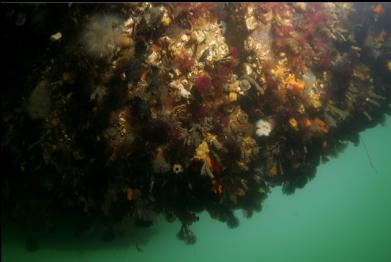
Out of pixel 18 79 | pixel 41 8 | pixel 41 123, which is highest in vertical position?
pixel 41 8

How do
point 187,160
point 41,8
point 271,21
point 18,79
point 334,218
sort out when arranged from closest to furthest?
point 41,8 < point 18,79 < point 187,160 < point 271,21 < point 334,218

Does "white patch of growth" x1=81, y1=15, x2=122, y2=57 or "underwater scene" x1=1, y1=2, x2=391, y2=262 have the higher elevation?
"white patch of growth" x1=81, y1=15, x2=122, y2=57

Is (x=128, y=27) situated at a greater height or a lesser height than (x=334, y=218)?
greater

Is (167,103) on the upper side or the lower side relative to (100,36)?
lower

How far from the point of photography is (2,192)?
7238 millimetres

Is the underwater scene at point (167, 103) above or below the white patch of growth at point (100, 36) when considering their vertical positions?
below

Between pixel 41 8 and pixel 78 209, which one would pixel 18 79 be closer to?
pixel 41 8

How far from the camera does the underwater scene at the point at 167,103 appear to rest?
607cm

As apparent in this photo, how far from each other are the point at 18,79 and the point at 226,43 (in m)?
4.25

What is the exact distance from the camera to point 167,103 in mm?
6551

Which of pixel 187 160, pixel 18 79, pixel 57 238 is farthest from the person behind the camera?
pixel 57 238

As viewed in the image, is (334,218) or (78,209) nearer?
(78,209)

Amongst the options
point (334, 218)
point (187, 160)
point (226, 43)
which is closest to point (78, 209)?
point (187, 160)

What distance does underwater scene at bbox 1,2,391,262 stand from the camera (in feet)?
19.9
